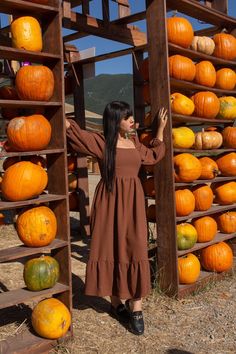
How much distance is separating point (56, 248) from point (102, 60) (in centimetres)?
393

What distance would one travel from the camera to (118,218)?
3.73 meters

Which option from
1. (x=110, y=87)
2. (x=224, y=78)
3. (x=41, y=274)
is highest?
(x=110, y=87)

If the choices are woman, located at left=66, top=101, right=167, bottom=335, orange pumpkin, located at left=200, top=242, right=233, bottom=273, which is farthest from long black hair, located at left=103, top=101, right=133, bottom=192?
orange pumpkin, located at left=200, top=242, right=233, bottom=273

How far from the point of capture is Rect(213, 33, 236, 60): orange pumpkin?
5.18 meters

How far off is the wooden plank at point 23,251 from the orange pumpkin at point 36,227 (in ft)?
0.12

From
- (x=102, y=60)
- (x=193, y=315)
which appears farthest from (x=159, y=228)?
(x=102, y=60)

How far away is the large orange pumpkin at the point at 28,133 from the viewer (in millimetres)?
3287

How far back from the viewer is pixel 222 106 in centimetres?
516

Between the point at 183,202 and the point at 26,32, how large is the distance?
2296mm

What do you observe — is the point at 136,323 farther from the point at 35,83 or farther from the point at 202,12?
the point at 202,12

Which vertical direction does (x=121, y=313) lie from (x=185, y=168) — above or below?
below

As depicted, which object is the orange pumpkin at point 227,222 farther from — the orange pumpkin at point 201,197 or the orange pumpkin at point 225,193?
the orange pumpkin at point 201,197

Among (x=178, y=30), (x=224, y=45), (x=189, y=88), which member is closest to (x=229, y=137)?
(x=189, y=88)

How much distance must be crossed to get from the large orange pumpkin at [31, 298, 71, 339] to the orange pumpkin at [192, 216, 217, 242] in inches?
79.4
